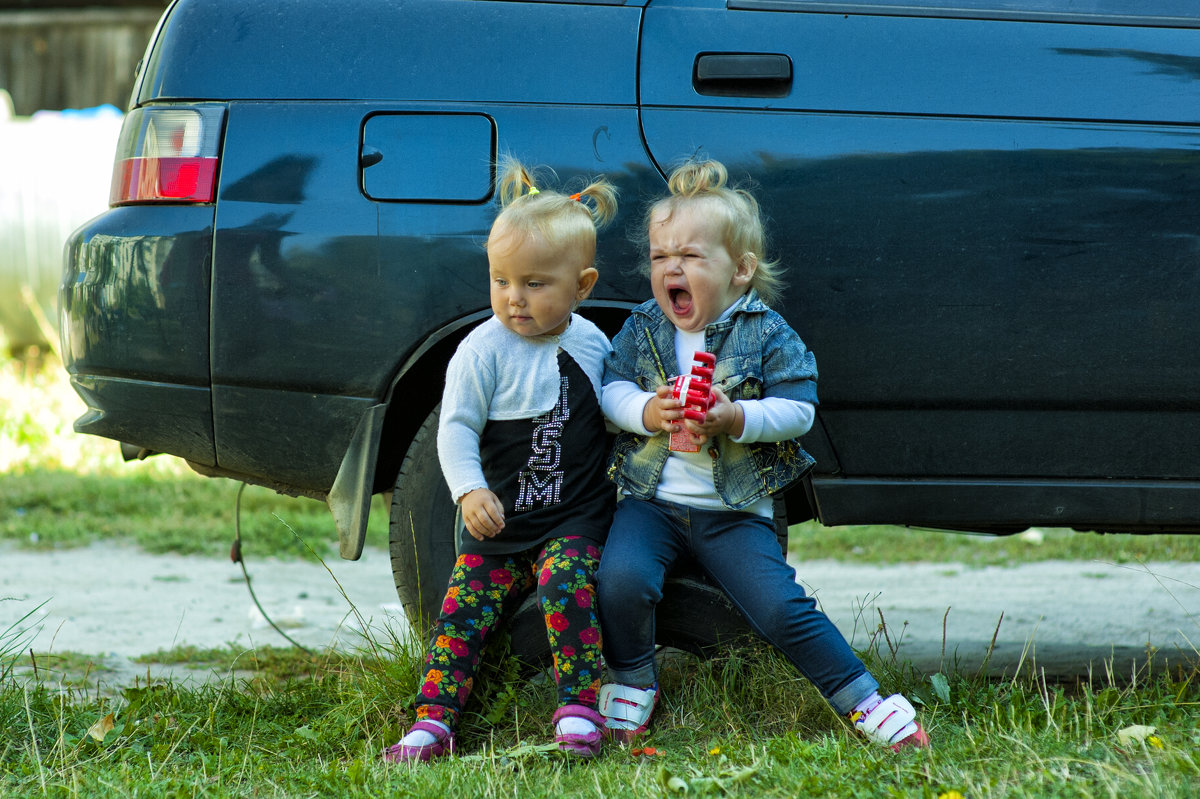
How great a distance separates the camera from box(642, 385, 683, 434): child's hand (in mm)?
2213

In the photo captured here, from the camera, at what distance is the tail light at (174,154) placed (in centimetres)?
252

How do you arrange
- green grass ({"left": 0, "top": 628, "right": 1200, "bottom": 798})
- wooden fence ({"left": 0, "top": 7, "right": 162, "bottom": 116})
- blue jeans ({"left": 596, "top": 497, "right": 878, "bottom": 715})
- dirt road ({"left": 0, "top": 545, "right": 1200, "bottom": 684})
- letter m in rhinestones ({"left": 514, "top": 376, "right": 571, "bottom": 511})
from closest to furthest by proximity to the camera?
green grass ({"left": 0, "top": 628, "right": 1200, "bottom": 798}) → blue jeans ({"left": 596, "top": 497, "right": 878, "bottom": 715}) → letter m in rhinestones ({"left": 514, "top": 376, "right": 571, "bottom": 511}) → dirt road ({"left": 0, "top": 545, "right": 1200, "bottom": 684}) → wooden fence ({"left": 0, "top": 7, "right": 162, "bottom": 116})

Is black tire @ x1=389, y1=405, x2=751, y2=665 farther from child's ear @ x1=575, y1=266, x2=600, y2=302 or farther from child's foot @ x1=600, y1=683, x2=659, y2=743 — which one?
child's ear @ x1=575, y1=266, x2=600, y2=302

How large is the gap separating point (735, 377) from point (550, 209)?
539 millimetres

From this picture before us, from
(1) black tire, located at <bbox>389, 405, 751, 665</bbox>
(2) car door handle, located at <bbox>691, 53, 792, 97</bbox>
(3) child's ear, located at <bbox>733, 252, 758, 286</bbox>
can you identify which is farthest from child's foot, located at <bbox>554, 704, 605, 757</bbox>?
(2) car door handle, located at <bbox>691, 53, 792, 97</bbox>

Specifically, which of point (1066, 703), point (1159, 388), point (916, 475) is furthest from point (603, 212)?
point (1066, 703)

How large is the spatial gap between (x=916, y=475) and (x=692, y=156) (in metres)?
0.91

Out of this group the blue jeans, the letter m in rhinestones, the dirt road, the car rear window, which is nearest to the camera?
the blue jeans

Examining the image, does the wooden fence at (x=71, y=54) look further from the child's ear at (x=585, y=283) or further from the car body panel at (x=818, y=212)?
the child's ear at (x=585, y=283)

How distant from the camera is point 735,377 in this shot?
235 cm

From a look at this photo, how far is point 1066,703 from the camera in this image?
2.38 metres

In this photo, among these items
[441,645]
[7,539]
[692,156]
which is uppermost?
[692,156]

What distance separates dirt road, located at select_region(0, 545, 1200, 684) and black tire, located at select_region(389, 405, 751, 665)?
6.3 inches

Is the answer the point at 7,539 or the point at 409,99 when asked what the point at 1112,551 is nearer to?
the point at 409,99
